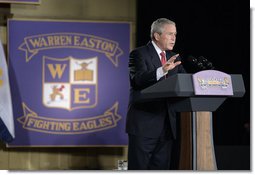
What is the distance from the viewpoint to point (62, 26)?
4113mm

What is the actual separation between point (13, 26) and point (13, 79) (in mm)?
414

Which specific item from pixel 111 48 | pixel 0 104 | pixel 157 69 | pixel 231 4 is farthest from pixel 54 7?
pixel 157 69

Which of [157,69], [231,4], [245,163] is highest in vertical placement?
[231,4]

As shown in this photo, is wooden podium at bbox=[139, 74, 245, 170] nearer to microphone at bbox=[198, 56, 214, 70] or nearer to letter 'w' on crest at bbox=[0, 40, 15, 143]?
microphone at bbox=[198, 56, 214, 70]

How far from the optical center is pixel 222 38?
4.05 meters

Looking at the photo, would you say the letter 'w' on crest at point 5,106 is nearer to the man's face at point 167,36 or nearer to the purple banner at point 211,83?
the man's face at point 167,36

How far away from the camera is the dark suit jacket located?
2.81 meters

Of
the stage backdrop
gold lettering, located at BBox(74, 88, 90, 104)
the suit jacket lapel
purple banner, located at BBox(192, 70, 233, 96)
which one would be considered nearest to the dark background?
the stage backdrop

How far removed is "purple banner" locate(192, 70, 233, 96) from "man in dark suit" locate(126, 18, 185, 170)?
0.98 feet

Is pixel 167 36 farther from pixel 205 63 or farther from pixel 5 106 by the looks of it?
pixel 5 106

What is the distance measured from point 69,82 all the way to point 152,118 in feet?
4.56

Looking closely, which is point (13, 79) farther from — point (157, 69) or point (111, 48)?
point (157, 69)

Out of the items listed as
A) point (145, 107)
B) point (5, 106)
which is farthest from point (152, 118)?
point (5, 106)

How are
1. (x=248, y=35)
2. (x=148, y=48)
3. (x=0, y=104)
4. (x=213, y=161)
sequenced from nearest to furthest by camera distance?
(x=213, y=161) → (x=148, y=48) → (x=0, y=104) → (x=248, y=35)
